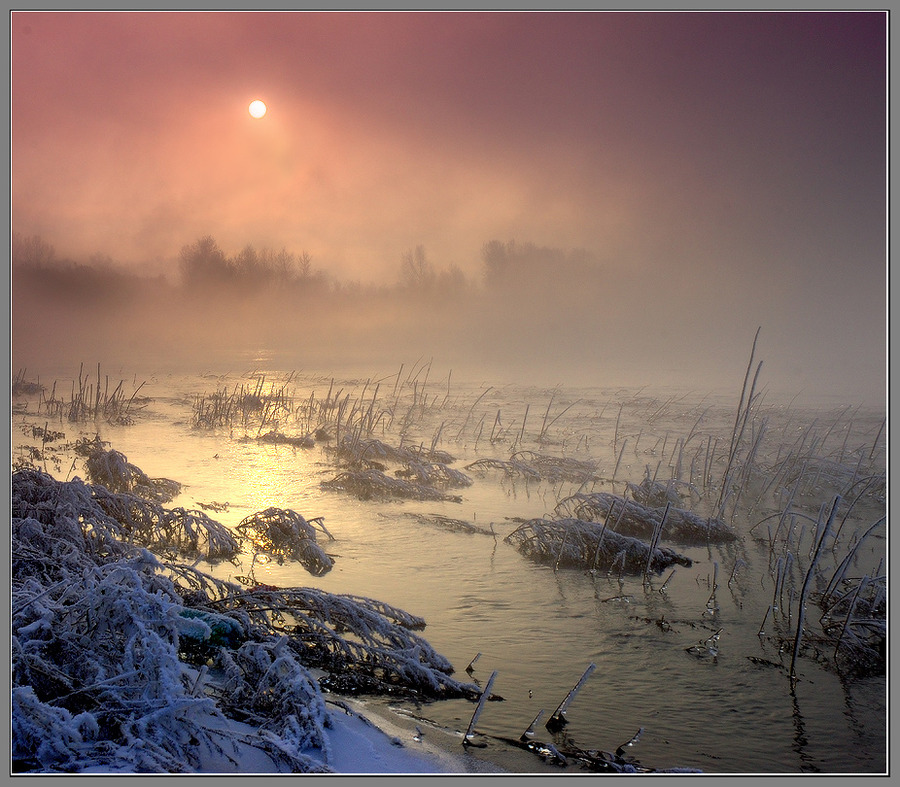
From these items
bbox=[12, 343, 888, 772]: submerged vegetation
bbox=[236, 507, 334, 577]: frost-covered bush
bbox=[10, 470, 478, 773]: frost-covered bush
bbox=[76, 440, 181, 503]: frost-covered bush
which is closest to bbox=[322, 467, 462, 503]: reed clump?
bbox=[12, 343, 888, 772]: submerged vegetation

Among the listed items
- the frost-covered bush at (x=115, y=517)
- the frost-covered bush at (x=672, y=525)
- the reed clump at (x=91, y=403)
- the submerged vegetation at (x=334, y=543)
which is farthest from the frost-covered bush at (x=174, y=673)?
the reed clump at (x=91, y=403)

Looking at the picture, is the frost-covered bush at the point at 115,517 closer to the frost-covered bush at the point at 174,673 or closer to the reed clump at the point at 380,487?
the frost-covered bush at the point at 174,673

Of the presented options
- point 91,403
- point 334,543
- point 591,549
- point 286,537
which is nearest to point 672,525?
point 591,549

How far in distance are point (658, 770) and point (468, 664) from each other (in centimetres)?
115

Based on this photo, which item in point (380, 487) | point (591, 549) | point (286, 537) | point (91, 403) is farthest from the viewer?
point (91, 403)

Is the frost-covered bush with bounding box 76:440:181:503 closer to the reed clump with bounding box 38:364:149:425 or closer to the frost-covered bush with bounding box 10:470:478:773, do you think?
the reed clump with bounding box 38:364:149:425

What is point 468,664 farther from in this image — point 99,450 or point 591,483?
point 99,450

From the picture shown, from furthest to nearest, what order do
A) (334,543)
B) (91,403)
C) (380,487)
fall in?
Result: (91,403)
(380,487)
(334,543)

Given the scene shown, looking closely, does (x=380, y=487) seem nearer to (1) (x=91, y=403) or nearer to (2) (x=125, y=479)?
(2) (x=125, y=479)

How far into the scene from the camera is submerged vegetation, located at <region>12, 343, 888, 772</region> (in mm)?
2561

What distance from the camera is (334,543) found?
216 inches

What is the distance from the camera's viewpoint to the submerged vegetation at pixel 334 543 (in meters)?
2.56

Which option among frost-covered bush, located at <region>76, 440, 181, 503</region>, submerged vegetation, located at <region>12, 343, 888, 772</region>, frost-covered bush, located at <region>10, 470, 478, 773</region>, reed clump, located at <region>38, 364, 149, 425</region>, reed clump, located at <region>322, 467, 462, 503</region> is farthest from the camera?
reed clump, located at <region>38, 364, 149, 425</region>

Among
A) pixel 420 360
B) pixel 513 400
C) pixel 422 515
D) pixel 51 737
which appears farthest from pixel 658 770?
pixel 513 400
